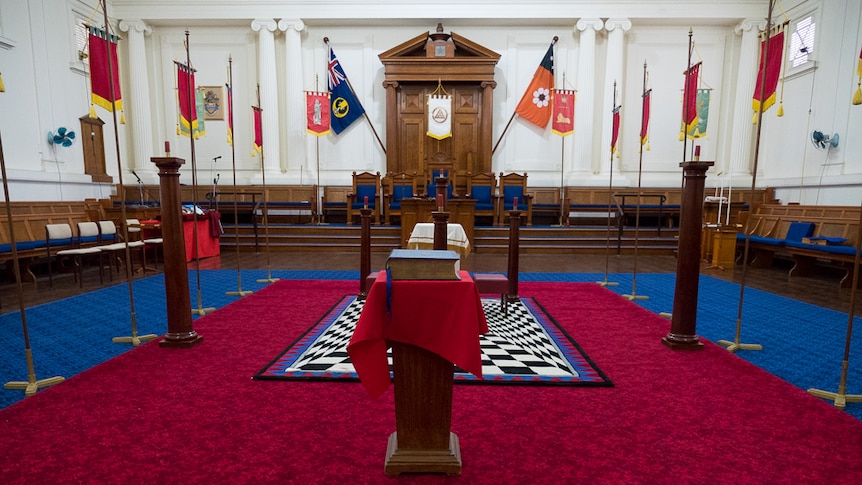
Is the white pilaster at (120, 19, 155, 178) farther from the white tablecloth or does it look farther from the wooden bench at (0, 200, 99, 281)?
the white tablecloth

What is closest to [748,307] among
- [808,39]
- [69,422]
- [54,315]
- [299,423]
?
A: [299,423]

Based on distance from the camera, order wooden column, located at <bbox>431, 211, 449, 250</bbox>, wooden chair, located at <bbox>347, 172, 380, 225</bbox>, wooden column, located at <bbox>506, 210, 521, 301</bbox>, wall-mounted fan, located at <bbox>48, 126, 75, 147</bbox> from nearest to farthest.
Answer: wooden column, located at <bbox>431, 211, 449, 250</bbox>, wooden column, located at <bbox>506, 210, 521, 301</bbox>, wall-mounted fan, located at <bbox>48, 126, 75, 147</bbox>, wooden chair, located at <bbox>347, 172, 380, 225</bbox>

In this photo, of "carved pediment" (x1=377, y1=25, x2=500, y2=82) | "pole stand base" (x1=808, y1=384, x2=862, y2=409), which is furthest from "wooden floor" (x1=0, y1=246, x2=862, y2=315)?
"carved pediment" (x1=377, y1=25, x2=500, y2=82)

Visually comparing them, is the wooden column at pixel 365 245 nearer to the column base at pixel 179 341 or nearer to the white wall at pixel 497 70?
the column base at pixel 179 341

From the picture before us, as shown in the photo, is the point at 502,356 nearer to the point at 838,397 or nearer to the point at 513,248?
the point at 513,248

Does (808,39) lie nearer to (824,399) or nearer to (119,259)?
(824,399)

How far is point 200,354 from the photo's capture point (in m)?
2.99

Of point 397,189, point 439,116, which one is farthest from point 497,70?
point 397,189

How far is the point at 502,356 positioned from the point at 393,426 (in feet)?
3.57

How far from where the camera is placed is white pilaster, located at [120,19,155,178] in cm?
1085

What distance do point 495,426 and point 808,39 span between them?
1145 centimetres

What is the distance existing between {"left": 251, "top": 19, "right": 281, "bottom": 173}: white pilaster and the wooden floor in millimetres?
3341

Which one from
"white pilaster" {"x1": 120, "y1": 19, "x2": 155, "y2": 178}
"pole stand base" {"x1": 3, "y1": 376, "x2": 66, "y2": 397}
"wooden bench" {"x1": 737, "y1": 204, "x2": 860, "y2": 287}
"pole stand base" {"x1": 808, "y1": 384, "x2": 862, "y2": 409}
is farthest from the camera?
"white pilaster" {"x1": 120, "y1": 19, "x2": 155, "y2": 178}

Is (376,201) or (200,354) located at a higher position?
(376,201)
